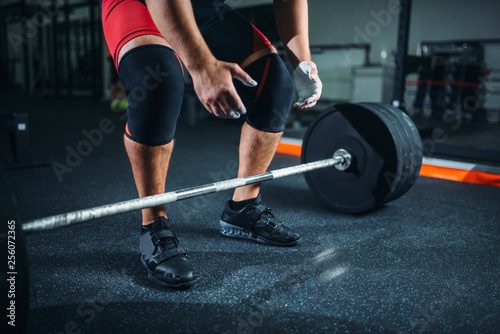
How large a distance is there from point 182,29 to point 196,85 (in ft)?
0.35

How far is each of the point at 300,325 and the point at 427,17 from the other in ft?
18.6

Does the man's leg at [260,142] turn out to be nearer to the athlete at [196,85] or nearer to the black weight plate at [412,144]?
the athlete at [196,85]

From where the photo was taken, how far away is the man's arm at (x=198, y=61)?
0.71 m

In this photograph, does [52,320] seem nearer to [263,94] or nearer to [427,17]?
[263,94]

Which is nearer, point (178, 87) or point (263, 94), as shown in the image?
point (178, 87)

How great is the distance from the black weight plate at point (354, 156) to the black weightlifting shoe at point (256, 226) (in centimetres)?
35

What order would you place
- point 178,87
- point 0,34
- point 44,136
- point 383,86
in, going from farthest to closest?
1. point 0,34
2. point 383,86
3. point 44,136
4. point 178,87

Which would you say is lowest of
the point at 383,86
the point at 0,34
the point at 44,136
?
the point at 44,136

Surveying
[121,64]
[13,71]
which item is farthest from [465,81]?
[13,71]

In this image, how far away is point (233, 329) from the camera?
2.30 ft

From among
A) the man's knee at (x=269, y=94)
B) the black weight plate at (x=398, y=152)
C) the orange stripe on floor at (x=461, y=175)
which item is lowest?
the orange stripe on floor at (x=461, y=175)

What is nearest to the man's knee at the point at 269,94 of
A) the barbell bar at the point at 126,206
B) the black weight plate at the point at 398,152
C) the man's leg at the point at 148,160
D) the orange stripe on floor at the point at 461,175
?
A: the barbell bar at the point at 126,206

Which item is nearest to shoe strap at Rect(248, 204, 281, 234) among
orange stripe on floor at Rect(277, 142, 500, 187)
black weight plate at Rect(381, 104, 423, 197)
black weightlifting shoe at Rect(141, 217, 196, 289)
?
black weightlifting shoe at Rect(141, 217, 196, 289)

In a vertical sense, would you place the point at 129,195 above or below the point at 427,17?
below
